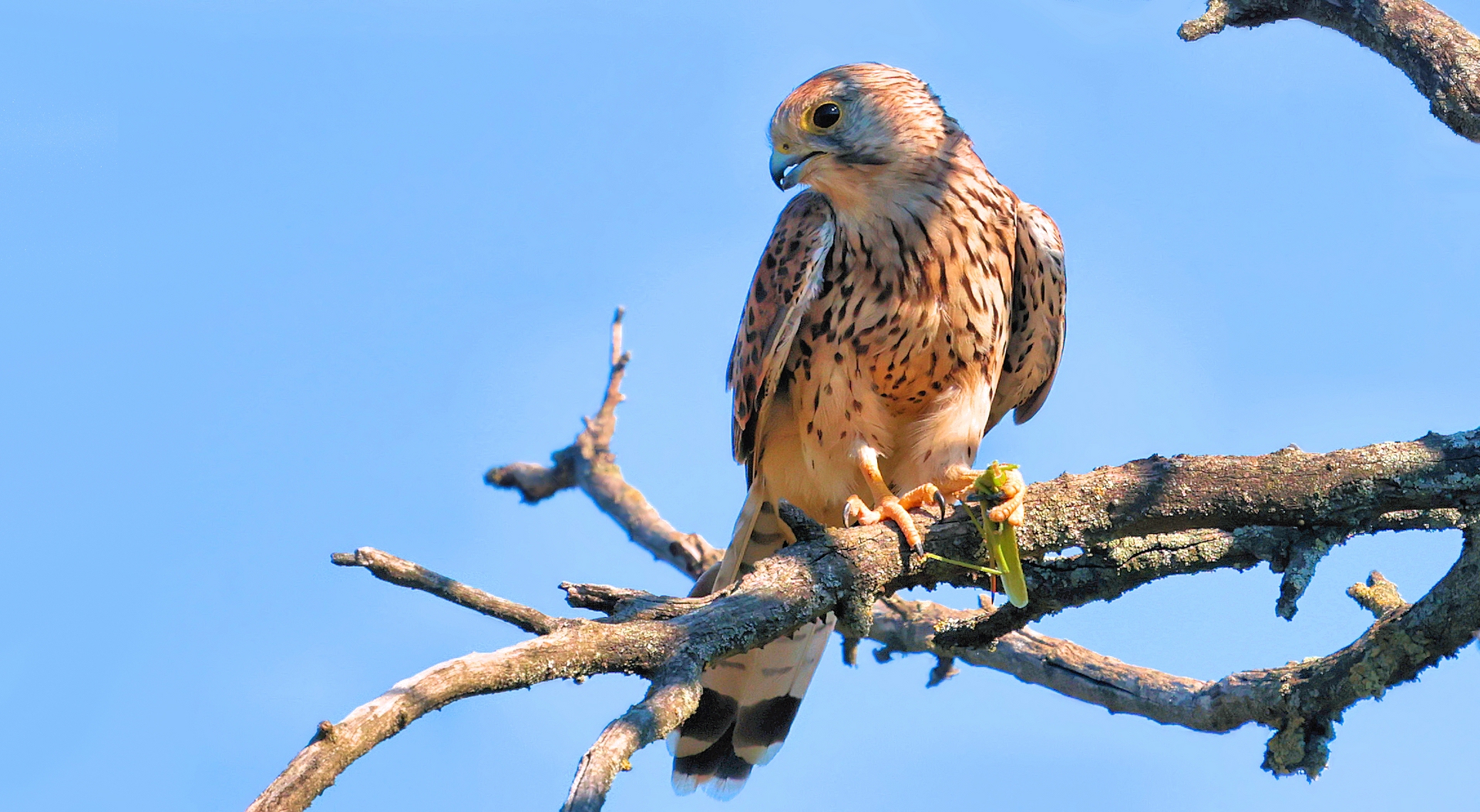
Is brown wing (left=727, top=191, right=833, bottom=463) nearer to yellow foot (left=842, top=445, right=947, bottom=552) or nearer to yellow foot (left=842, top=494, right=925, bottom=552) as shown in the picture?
yellow foot (left=842, top=445, right=947, bottom=552)

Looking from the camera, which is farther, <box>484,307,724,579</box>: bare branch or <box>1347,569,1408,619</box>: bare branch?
<box>484,307,724,579</box>: bare branch

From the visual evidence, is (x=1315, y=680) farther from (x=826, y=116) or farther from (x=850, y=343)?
(x=826, y=116)

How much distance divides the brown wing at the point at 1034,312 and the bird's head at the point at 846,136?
445mm

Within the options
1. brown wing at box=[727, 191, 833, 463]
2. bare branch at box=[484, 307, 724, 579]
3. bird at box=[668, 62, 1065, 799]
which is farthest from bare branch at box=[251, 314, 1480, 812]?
bare branch at box=[484, 307, 724, 579]

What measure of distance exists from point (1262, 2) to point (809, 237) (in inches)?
57.4

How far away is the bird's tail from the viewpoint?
3648mm

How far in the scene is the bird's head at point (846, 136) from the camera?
12.1 ft

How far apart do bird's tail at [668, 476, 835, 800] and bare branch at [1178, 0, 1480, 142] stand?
1.98 m

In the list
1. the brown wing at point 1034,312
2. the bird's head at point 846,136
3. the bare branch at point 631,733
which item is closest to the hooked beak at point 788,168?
the bird's head at point 846,136

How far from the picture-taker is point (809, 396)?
3688 mm

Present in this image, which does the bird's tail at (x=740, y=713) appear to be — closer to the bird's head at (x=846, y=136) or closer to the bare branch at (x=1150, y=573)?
the bare branch at (x=1150, y=573)

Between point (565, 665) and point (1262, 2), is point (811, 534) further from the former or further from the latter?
point (1262, 2)

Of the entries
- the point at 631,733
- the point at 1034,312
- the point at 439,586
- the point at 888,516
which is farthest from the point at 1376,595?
the point at 439,586

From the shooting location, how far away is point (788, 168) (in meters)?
3.75
